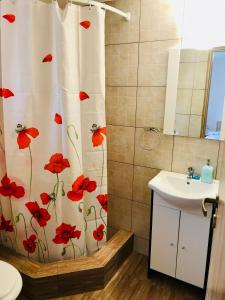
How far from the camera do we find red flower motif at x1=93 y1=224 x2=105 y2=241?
195 cm

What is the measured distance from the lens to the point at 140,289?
1.87 metres

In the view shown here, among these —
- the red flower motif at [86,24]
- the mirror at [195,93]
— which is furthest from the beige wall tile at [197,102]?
the red flower motif at [86,24]

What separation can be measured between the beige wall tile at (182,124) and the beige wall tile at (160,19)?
1.94 ft

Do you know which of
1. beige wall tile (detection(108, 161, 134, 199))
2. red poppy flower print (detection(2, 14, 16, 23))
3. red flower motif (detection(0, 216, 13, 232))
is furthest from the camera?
beige wall tile (detection(108, 161, 134, 199))

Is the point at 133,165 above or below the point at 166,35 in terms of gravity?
below

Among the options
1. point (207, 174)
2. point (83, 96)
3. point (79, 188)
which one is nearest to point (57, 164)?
point (79, 188)

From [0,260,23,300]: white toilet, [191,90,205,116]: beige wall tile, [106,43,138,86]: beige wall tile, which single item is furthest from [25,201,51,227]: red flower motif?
[191,90,205,116]: beige wall tile

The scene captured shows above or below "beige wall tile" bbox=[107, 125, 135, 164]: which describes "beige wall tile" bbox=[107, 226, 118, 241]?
below

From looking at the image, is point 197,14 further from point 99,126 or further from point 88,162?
point 88,162

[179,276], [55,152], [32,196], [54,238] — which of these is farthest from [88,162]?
[179,276]

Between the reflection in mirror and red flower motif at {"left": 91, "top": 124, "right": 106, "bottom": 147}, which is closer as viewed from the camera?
the reflection in mirror

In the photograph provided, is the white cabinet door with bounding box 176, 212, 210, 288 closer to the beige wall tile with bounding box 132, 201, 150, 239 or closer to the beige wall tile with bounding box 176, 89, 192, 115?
the beige wall tile with bounding box 132, 201, 150, 239

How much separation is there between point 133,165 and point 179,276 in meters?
0.95

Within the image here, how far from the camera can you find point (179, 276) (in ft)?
5.96
